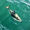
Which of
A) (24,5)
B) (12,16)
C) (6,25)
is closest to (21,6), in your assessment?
(24,5)

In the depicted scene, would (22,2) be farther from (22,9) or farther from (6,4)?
(6,4)

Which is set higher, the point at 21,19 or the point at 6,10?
the point at 6,10

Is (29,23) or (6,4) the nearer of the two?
(29,23)

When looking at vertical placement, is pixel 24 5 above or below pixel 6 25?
above

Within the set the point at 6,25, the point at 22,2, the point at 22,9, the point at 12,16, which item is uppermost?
the point at 22,2

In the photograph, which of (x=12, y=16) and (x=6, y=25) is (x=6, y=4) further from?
(x=6, y=25)

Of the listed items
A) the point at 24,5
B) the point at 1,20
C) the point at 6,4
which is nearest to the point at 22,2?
the point at 24,5
